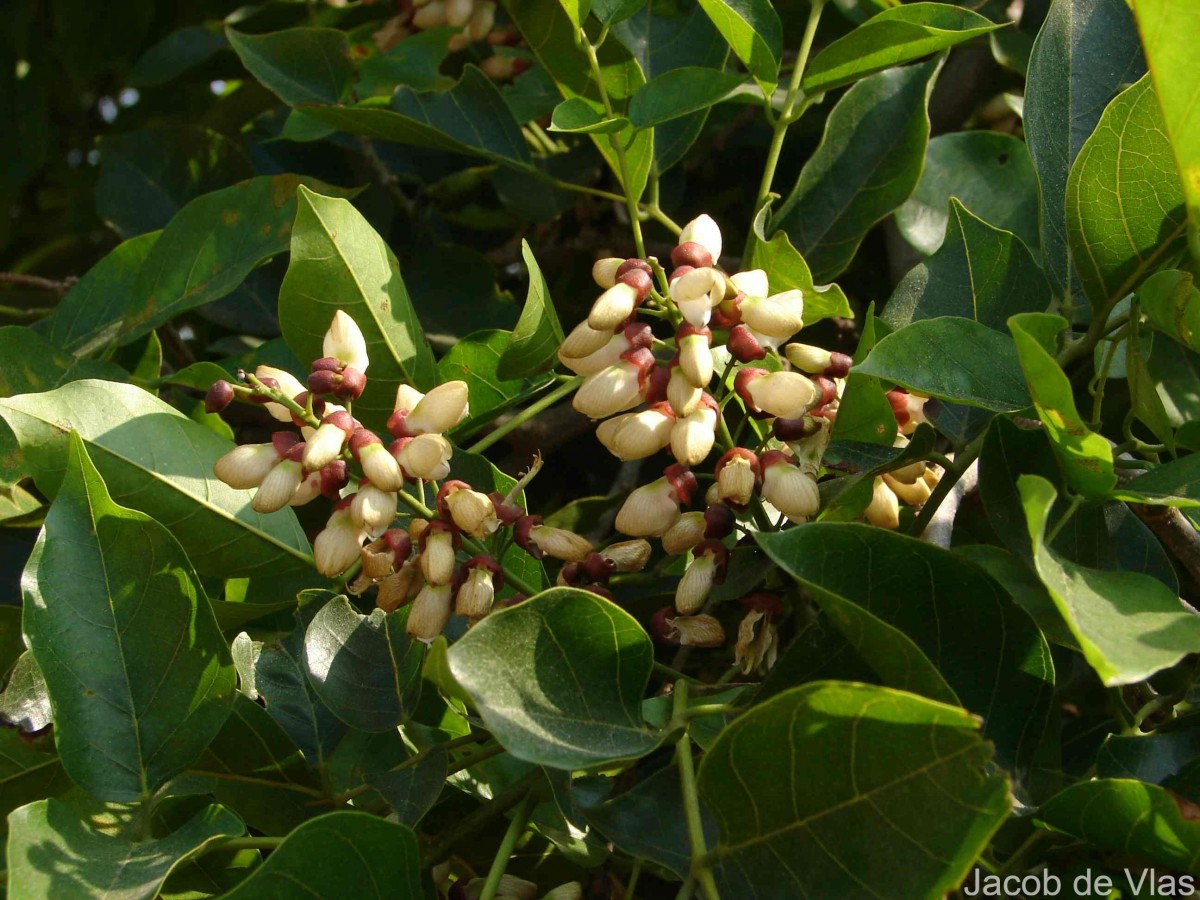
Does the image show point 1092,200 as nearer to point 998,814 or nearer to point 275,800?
point 998,814

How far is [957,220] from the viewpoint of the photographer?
1.00m

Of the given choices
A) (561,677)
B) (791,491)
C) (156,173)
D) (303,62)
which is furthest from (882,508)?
(156,173)

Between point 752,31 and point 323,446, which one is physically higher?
point 752,31

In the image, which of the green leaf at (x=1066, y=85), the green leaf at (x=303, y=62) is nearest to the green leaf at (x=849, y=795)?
the green leaf at (x=1066, y=85)

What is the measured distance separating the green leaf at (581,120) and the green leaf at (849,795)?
1.90ft

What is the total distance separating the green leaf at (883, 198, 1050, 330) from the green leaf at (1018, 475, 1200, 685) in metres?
0.31

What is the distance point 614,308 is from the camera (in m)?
0.87

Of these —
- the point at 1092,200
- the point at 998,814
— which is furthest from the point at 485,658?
the point at 1092,200

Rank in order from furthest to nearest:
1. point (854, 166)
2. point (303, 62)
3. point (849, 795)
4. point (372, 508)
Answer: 1. point (303, 62)
2. point (854, 166)
3. point (372, 508)
4. point (849, 795)

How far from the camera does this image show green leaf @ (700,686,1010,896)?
619 mm

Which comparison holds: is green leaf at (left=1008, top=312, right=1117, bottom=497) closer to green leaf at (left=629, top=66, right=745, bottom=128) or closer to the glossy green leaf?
the glossy green leaf

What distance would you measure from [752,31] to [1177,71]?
17.5 inches

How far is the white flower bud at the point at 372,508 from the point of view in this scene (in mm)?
877

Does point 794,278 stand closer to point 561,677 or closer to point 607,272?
point 607,272
